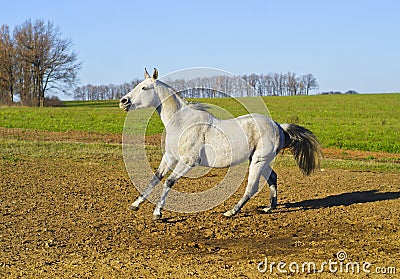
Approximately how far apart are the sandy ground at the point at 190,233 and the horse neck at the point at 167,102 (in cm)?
168

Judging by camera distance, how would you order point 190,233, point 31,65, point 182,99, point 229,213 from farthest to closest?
point 31,65 < point 229,213 < point 182,99 < point 190,233

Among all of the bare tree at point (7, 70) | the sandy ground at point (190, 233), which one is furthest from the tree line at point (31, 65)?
the sandy ground at point (190, 233)

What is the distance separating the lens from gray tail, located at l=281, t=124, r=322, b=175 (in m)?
8.81

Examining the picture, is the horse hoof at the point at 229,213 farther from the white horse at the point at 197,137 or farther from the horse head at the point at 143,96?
the horse head at the point at 143,96

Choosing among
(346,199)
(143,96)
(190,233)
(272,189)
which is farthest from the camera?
(346,199)

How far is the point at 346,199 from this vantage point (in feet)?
32.3

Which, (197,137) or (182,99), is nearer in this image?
(197,137)

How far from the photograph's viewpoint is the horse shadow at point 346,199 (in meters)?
9.24

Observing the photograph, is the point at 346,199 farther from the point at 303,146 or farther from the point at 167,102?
the point at 167,102

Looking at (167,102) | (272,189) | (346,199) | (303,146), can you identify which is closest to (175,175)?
(167,102)

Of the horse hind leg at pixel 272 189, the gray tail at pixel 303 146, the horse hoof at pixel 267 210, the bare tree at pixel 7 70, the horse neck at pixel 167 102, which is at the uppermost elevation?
the bare tree at pixel 7 70

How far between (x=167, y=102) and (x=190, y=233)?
80.2 inches

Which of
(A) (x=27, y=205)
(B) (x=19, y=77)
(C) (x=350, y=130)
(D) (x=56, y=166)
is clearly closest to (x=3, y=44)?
(B) (x=19, y=77)

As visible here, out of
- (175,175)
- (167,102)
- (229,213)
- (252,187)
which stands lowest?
(229,213)
